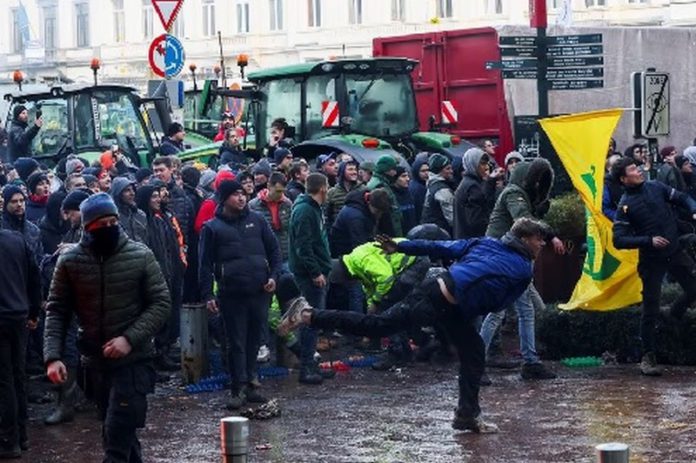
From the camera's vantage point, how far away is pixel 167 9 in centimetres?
2153

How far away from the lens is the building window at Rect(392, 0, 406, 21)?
6206 cm

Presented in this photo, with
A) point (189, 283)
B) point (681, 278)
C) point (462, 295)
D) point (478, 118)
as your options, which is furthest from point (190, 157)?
point (462, 295)

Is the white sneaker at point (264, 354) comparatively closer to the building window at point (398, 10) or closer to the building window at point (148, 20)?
the building window at point (398, 10)

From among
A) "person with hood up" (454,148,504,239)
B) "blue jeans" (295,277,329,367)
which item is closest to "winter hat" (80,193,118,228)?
"blue jeans" (295,277,329,367)

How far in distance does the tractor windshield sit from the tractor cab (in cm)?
308

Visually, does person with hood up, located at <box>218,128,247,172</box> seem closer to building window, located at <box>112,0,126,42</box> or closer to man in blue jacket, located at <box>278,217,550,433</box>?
man in blue jacket, located at <box>278,217,550,433</box>

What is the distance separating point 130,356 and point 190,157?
14124mm

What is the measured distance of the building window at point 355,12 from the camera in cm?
6338

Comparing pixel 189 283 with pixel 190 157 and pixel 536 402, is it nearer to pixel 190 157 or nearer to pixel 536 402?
pixel 536 402

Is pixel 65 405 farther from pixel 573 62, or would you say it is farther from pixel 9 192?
pixel 573 62

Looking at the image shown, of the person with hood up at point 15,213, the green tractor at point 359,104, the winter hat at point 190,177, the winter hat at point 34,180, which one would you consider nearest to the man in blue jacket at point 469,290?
the person with hood up at point 15,213

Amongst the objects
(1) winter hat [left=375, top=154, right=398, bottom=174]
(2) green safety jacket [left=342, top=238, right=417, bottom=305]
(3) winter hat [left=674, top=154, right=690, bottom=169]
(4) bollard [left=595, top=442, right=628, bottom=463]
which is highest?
(1) winter hat [left=375, top=154, right=398, bottom=174]

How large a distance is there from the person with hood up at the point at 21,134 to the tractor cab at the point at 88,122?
0.26m

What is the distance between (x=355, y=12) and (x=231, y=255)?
4952cm
